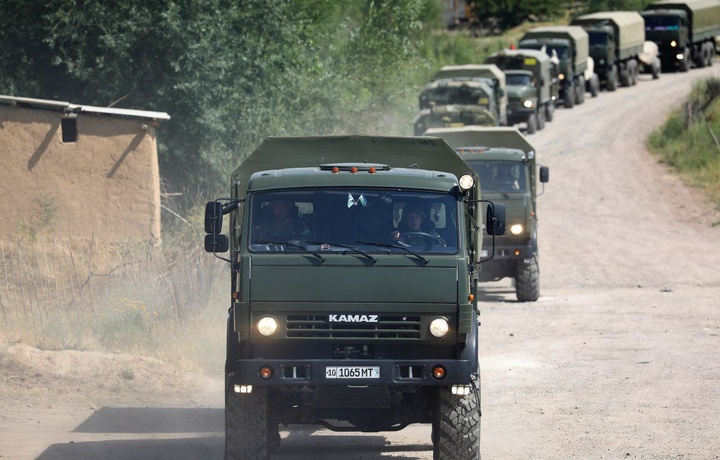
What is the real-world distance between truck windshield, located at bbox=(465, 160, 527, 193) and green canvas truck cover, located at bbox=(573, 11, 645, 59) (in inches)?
1201

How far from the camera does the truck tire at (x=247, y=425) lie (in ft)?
28.5

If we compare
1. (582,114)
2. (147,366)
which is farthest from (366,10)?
(147,366)

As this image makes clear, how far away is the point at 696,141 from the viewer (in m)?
37.0

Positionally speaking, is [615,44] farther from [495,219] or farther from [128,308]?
[495,219]

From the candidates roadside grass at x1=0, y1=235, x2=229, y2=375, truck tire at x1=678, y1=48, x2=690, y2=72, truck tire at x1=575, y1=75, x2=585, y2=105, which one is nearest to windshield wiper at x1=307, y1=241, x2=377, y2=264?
roadside grass at x1=0, y1=235, x2=229, y2=375

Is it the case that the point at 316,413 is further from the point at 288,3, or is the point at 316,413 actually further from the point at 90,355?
the point at 288,3

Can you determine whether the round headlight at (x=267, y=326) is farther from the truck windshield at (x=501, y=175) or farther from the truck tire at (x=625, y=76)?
the truck tire at (x=625, y=76)

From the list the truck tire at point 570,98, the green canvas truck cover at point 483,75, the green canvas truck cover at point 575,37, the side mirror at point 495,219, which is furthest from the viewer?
the truck tire at point 570,98

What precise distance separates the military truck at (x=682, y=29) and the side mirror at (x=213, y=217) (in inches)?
1819

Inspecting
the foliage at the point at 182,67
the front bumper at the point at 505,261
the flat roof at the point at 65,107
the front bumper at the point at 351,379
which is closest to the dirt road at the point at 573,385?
the front bumper at the point at 505,261

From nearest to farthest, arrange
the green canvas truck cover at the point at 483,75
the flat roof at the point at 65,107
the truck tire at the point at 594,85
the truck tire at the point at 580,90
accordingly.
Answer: the flat roof at the point at 65,107, the green canvas truck cover at the point at 483,75, the truck tire at the point at 580,90, the truck tire at the point at 594,85

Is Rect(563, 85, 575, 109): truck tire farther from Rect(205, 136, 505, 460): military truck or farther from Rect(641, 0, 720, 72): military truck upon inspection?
Rect(205, 136, 505, 460): military truck

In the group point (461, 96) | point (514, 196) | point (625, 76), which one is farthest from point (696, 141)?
point (514, 196)

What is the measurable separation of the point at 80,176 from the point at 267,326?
444 inches
